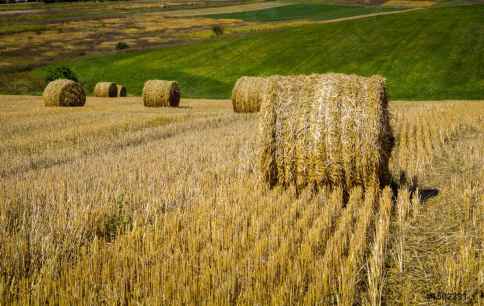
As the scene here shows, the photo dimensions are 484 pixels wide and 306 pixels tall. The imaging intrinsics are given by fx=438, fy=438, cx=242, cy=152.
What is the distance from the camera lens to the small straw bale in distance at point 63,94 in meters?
20.8

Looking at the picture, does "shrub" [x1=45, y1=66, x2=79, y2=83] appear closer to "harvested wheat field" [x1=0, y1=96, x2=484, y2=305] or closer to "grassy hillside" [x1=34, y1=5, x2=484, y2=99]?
"grassy hillside" [x1=34, y1=5, x2=484, y2=99]

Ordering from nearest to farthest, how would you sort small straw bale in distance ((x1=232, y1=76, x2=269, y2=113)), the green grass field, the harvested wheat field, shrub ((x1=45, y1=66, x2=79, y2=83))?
the harvested wheat field, small straw bale in distance ((x1=232, y1=76, x2=269, y2=113)), shrub ((x1=45, y1=66, x2=79, y2=83)), the green grass field

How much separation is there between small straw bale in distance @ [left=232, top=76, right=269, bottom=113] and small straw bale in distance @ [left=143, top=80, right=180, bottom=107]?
433 cm

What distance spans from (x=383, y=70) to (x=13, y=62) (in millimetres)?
45045

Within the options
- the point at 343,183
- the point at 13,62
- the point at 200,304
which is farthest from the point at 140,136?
the point at 13,62

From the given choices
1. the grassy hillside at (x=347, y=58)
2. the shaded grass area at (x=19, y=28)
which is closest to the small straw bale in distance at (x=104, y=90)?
the grassy hillside at (x=347, y=58)

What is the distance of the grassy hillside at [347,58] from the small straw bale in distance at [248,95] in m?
16.7

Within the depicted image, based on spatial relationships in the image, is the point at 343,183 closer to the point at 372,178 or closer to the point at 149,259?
the point at 372,178

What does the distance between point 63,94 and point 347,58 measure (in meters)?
26.9

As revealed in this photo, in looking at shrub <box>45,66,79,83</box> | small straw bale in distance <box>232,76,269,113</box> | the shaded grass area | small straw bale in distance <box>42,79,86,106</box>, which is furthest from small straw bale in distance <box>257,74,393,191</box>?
the shaded grass area

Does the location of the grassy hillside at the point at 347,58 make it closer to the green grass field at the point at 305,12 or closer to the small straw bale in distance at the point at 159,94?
the small straw bale in distance at the point at 159,94

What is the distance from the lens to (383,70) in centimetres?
3562

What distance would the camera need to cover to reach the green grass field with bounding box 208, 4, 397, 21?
76438mm

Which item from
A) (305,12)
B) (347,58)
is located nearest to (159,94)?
(347,58)
